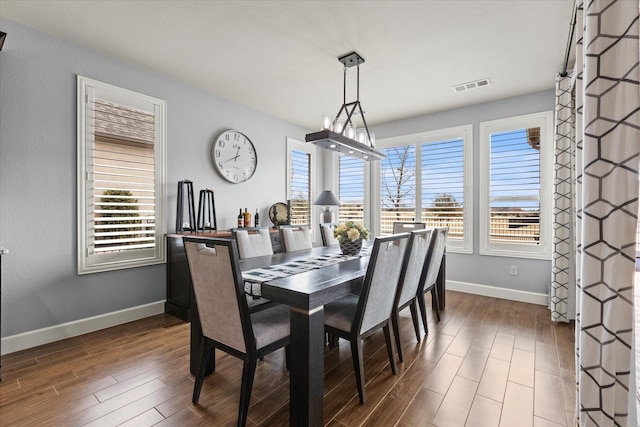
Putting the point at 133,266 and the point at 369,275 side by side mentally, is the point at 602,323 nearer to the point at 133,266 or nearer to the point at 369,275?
the point at 369,275

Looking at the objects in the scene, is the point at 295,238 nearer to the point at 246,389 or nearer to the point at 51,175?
the point at 246,389

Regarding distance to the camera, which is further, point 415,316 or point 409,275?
point 415,316

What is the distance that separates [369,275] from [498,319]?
2290 mm

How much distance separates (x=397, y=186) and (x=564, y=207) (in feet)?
7.24

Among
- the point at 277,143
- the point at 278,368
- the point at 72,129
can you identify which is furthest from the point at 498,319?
the point at 72,129

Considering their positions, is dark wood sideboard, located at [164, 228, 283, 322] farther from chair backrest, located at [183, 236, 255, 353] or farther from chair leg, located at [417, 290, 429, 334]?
chair leg, located at [417, 290, 429, 334]

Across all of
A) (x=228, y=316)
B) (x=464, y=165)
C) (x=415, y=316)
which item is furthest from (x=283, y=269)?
(x=464, y=165)

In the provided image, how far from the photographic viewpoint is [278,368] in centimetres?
221

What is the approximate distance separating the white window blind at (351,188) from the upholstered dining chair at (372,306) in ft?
10.6

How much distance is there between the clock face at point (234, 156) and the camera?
3900 mm

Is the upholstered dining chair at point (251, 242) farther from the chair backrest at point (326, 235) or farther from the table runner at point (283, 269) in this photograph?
the chair backrest at point (326, 235)

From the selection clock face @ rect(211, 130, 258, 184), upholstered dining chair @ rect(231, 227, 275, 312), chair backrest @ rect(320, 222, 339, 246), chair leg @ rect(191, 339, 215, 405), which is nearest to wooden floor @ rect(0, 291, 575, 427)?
chair leg @ rect(191, 339, 215, 405)

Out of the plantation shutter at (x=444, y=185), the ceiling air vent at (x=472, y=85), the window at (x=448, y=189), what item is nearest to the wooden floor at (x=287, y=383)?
the window at (x=448, y=189)

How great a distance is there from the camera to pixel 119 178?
9.91 feet
